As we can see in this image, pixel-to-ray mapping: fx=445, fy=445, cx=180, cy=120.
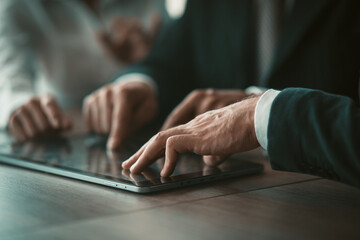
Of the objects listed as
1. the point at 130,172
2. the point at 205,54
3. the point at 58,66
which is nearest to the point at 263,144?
the point at 130,172

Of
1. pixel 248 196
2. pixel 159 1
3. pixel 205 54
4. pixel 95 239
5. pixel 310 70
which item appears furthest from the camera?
pixel 159 1

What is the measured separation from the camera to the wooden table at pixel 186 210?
438 millimetres

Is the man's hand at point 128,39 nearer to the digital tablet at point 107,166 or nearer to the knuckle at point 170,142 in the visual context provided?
the digital tablet at point 107,166

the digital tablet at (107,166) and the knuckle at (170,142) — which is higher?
the knuckle at (170,142)

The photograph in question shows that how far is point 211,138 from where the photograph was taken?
0.64m

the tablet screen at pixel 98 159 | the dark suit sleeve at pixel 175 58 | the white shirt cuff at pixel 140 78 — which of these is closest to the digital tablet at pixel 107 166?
the tablet screen at pixel 98 159

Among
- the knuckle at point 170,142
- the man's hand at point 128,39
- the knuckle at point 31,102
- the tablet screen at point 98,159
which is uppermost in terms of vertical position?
the man's hand at point 128,39

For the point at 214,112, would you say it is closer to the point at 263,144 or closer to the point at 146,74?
the point at 263,144

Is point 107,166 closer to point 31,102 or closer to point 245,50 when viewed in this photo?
point 31,102

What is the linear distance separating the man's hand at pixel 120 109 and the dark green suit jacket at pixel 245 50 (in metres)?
0.19

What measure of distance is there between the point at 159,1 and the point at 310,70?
4.70 ft

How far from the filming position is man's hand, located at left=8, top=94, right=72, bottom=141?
3.65 ft

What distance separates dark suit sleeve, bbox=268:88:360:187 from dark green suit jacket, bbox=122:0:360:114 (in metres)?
0.81

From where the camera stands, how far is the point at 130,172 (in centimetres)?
66
